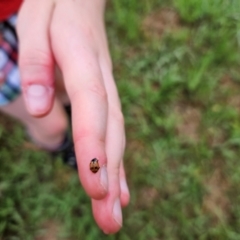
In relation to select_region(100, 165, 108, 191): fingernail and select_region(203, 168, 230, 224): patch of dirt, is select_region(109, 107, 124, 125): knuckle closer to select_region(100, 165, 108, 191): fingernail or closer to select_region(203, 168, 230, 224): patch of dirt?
select_region(100, 165, 108, 191): fingernail

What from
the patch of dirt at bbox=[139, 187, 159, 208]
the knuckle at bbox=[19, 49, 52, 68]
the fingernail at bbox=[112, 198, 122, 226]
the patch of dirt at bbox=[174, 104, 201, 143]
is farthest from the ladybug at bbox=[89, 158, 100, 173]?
the patch of dirt at bbox=[174, 104, 201, 143]

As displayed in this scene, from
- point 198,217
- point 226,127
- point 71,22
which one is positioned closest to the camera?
point 71,22

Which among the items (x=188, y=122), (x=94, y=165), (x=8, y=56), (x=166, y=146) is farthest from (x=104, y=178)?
(x=188, y=122)

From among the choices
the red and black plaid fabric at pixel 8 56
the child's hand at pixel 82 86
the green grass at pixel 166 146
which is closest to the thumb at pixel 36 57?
the child's hand at pixel 82 86

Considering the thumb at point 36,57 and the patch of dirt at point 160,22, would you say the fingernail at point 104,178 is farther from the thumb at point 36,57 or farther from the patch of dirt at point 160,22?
the patch of dirt at point 160,22

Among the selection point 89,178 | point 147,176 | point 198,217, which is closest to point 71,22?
point 89,178

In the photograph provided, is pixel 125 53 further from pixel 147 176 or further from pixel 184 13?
pixel 147 176
